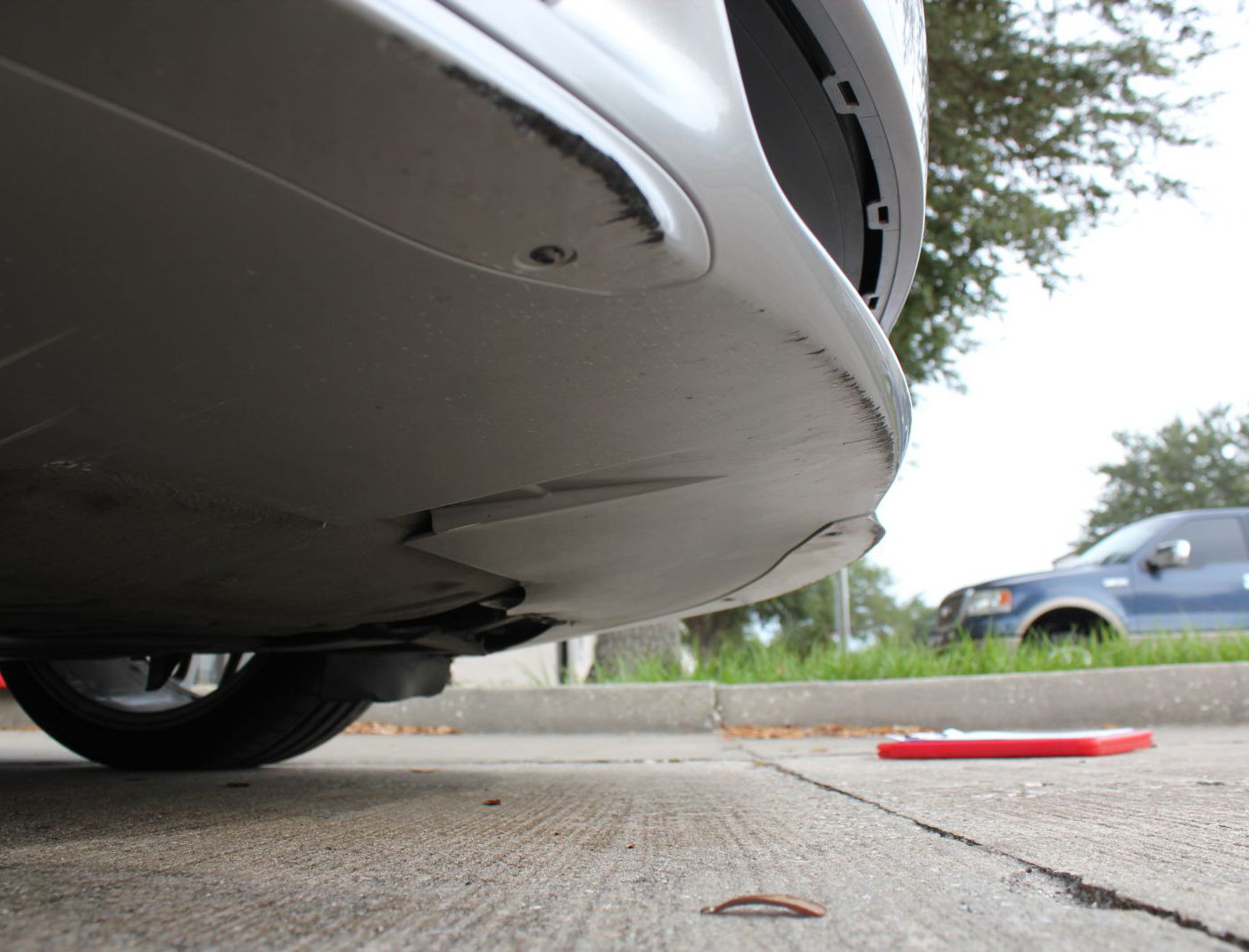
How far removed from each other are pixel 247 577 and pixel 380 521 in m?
0.26

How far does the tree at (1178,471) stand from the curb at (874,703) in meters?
32.8

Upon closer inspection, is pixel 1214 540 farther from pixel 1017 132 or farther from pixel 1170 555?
pixel 1017 132

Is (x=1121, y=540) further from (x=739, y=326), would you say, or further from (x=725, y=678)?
(x=739, y=326)

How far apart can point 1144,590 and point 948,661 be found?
2952mm

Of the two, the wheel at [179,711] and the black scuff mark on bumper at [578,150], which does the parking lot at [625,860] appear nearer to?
the wheel at [179,711]

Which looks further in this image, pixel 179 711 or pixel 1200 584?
pixel 1200 584

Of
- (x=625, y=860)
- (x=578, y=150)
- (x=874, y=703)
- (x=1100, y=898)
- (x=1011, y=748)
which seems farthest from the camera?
(x=874, y=703)

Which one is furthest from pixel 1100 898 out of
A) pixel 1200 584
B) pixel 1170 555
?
pixel 1200 584

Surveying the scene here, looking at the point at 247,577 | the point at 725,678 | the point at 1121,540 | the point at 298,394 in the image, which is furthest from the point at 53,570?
the point at 1121,540

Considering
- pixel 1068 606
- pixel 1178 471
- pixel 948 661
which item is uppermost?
pixel 1178 471

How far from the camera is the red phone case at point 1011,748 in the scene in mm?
→ 2654

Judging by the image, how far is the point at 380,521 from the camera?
4.15 ft

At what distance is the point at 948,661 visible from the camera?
5.07m

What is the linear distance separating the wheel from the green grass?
2.94 m
